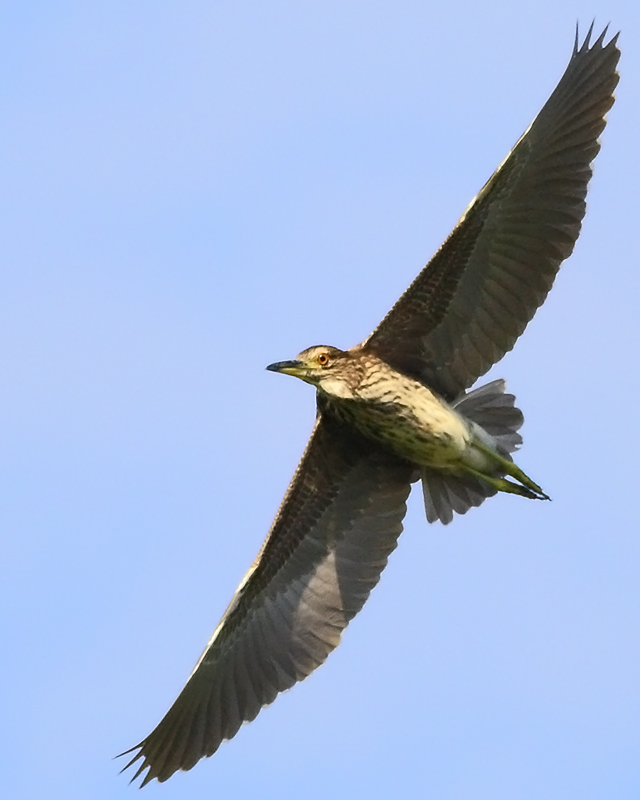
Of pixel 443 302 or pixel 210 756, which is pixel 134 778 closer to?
pixel 210 756

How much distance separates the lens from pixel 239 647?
42.0 feet

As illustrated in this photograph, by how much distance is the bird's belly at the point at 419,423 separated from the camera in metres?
11.9

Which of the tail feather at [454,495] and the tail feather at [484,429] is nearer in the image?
the tail feather at [484,429]

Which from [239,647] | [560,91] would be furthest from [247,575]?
[560,91]

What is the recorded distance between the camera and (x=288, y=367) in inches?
474

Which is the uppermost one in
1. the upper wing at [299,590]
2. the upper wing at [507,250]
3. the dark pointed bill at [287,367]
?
the upper wing at [507,250]

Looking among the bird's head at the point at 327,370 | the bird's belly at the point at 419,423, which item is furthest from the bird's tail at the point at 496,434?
the bird's head at the point at 327,370

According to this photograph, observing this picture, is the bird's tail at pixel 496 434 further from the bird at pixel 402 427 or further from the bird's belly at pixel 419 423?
the bird's belly at pixel 419 423

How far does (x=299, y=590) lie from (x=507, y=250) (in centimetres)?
303

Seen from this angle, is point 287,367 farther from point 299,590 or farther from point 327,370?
point 299,590

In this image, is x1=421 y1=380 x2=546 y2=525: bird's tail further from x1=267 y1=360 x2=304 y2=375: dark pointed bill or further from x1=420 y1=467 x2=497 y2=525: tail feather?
x1=267 y1=360 x2=304 y2=375: dark pointed bill

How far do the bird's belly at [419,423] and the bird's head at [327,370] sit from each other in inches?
5.6

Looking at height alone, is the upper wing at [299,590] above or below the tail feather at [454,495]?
below

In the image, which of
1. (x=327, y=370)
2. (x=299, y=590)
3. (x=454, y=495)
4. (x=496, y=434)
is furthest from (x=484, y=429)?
(x=299, y=590)
